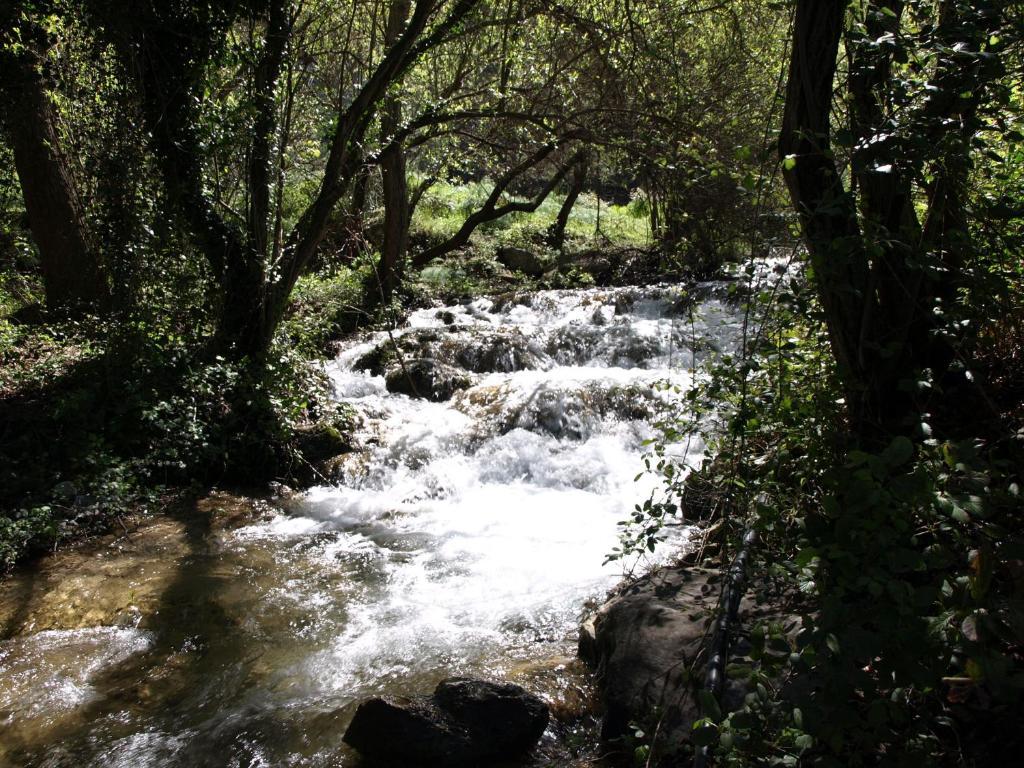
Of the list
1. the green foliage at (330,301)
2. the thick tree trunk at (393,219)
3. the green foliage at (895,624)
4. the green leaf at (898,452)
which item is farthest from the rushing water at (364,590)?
the thick tree trunk at (393,219)

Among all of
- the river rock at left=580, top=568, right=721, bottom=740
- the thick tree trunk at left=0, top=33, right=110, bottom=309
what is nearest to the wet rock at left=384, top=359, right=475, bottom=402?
the thick tree trunk at left=0, top=33, right=110, bottom=309

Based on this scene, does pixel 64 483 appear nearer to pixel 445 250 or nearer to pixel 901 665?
pixel 901 665

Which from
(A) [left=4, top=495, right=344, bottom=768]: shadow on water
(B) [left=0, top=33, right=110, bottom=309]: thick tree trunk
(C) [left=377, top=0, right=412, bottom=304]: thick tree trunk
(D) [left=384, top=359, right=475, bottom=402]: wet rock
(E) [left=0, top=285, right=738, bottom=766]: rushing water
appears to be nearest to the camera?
(A) [left=4, top=495, right=344, bottom=768]: shadow on water

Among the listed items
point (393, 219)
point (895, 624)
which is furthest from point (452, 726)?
point (393, 219)

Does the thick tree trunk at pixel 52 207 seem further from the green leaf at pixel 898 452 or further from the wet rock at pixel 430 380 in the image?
the green leaf at pixel 898 452

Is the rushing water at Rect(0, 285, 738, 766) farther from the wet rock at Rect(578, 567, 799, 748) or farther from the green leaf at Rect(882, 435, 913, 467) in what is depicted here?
the green leaf at Rect(882, 435, 913, 467)

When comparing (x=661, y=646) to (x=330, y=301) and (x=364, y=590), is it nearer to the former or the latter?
(x=364, y=590)

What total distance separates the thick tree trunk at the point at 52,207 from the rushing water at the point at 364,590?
11.3 ft

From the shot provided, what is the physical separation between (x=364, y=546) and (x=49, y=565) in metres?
2.35

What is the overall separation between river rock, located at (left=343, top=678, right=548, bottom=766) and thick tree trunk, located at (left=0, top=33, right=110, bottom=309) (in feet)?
21.6

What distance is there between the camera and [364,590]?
16.9ft

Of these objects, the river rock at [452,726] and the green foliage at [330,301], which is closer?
the river rock at [452,726]

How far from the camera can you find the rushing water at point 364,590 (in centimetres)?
360

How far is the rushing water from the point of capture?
3598 mm
